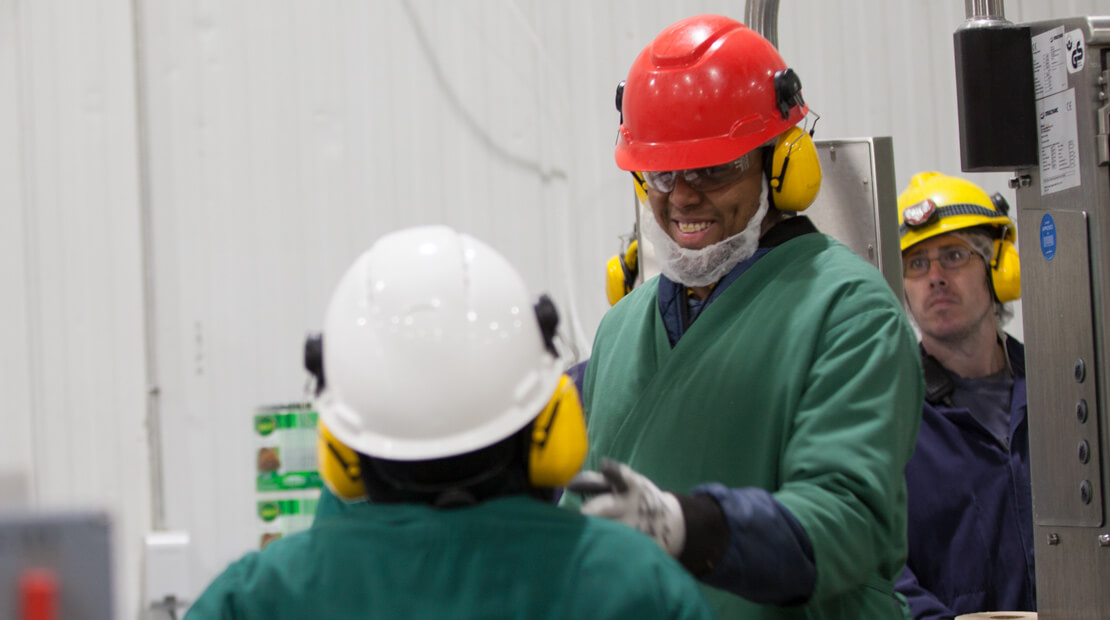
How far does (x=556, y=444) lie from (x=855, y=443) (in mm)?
468

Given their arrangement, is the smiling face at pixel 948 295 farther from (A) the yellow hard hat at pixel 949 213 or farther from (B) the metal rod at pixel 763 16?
(B) the metal rod at pixel 763 16

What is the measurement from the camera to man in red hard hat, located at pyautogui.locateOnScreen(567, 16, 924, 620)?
1.28 metres

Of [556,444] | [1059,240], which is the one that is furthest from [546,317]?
[1059,240]

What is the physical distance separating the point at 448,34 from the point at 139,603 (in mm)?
1741

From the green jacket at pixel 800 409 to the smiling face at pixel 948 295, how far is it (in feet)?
4.06

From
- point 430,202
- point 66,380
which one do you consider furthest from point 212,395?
point 430,202

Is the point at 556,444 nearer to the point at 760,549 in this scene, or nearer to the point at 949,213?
the point at 760,549

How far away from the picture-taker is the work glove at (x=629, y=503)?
1.16 meters

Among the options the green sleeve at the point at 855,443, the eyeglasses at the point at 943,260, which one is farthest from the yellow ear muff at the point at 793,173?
the eyeglasses at the point at 943,260

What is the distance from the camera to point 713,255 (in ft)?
5.35

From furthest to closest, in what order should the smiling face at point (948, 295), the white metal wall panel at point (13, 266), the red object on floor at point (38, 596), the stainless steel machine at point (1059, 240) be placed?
1. the white metal wall panel at point (13, 266)
2. the smiling face at point (948, 295)
3. the stainless steel machine at point (1059, 240)
4. the red object on floor at point (38, 596)

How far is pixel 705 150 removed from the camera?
160 centimetres

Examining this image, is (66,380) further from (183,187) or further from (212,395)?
(183,187)

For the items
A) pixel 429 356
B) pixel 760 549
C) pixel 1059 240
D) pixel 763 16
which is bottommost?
pixel 760 549
